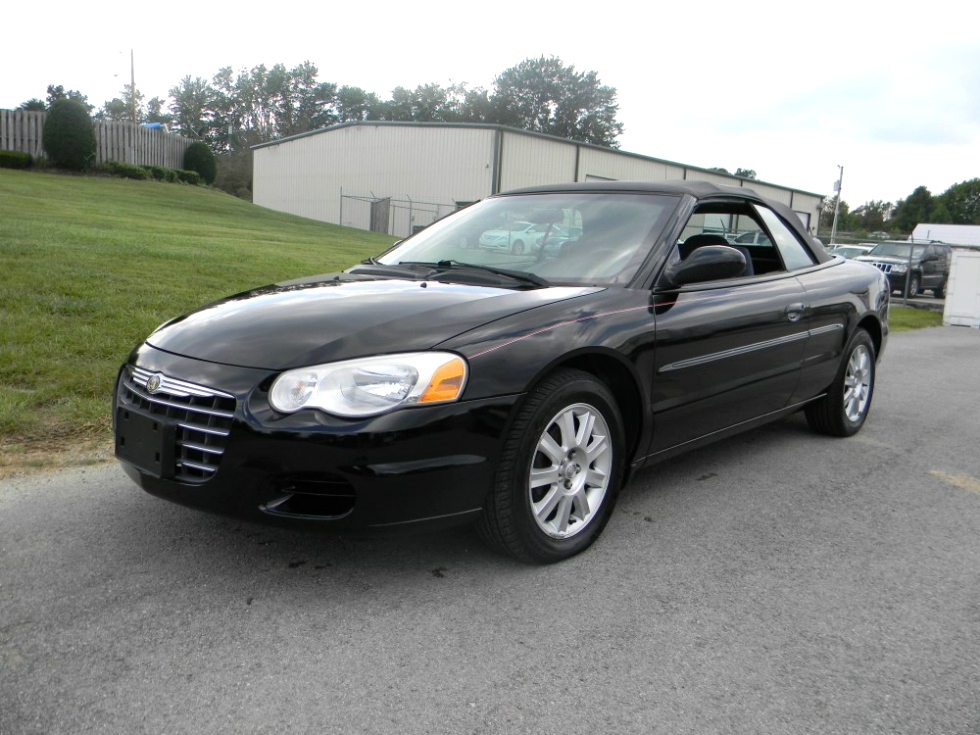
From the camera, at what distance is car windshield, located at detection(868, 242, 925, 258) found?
2241cm

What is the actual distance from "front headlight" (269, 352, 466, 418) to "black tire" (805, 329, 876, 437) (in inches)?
126

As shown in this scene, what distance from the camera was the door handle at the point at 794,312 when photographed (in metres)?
4.54

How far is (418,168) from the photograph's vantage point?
38.9 meters

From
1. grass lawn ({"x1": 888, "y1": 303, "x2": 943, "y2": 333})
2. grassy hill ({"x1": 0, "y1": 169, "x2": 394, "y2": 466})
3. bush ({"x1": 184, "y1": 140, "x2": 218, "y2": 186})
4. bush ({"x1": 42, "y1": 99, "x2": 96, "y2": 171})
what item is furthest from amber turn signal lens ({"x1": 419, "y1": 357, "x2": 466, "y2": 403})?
bush ({"x1": 184, "y1": 140, "x2": 218, "y2": 186})

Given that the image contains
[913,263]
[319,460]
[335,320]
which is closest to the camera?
[319,460]

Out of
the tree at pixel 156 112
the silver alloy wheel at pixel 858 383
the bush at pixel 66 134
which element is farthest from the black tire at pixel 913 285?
the tree at pixel 156 112

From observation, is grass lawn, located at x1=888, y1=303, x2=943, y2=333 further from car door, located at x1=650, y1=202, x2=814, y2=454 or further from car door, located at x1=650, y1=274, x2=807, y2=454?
car door, located at x1=650, y1=274, x2=807, y2=454

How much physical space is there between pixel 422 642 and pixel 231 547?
99cm

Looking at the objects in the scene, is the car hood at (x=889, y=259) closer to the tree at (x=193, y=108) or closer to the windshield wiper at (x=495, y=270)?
the windshield wiper at (x=495, y=270)

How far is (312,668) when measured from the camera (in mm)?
2455

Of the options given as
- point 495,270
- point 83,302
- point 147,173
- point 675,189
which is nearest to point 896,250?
point 675,189

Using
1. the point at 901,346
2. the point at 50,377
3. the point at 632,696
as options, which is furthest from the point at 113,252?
the point at 901,346

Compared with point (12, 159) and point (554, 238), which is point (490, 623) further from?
point (12, 159)

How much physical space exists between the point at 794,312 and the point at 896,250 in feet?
67.2
